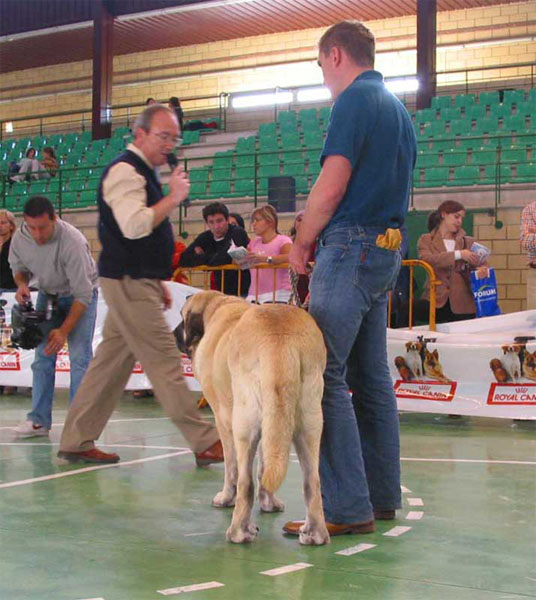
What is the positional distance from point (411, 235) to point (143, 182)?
29.7 feet

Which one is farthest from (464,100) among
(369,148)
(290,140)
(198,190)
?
(369,148)

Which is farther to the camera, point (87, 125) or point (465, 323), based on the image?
point (87, 125)

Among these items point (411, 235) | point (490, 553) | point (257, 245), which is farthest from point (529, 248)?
point (490, 553)

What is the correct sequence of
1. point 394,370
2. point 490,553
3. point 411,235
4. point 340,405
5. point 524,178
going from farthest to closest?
point 524,178 < point 411,235 < point 394,370 < point 340,405 < point 490,553

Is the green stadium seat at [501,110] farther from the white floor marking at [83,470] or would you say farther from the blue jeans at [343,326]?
the blue jeans at [343,326]

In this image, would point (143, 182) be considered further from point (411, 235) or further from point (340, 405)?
point (411, 235)

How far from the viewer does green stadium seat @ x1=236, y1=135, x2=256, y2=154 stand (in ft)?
66.2

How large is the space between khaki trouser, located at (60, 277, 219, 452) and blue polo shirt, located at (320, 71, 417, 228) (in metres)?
1.66

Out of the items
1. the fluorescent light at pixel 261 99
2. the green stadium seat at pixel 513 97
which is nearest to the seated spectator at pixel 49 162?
the fluorescent light at pixel 261 99

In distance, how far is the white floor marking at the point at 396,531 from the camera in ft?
12.6

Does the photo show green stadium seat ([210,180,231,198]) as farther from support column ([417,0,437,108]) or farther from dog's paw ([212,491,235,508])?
dog's paw ([212,491,235,508])

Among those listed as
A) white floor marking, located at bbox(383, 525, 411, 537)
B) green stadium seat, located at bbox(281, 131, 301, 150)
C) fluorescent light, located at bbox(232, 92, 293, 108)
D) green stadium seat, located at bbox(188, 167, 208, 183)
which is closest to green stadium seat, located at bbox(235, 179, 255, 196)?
green stadium seat, located at bbox(188, 167, 208, 183)

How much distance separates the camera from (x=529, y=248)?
8.76 meters

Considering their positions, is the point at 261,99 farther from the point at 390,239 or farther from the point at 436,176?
the point at 390,239
